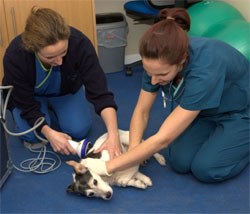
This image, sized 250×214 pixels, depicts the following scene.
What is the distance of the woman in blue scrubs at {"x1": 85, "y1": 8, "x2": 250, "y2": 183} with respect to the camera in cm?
126

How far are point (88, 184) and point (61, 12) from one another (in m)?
1.50

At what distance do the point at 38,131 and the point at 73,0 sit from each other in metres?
1.11

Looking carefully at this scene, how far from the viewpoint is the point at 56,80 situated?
1.80 metres

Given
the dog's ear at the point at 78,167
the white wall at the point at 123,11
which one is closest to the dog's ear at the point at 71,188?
the dog's ear at the point at 78,167

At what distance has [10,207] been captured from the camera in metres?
1.50

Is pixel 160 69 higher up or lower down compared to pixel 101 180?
higher up

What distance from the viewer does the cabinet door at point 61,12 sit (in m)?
2.43

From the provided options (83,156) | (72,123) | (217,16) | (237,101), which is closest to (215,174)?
(237,101)

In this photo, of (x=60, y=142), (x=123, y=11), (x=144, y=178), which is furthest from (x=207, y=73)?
(x=123, y=11)

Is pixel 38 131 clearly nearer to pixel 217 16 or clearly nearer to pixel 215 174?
pixel 215 174

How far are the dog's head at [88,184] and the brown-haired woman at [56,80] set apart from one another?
0.46 ft

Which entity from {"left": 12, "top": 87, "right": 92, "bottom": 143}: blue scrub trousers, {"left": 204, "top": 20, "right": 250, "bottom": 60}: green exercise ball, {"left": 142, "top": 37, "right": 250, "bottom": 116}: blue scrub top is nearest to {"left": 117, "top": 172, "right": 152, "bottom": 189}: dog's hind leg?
{"left": 142, "top": 37, "right": 250, "bottom": 116}: blue scrub top

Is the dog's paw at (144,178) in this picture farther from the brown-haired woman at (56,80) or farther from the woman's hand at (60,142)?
the woman's hand at (60,142)

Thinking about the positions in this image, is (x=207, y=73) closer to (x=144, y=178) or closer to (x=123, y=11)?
(x=144, y=178)
